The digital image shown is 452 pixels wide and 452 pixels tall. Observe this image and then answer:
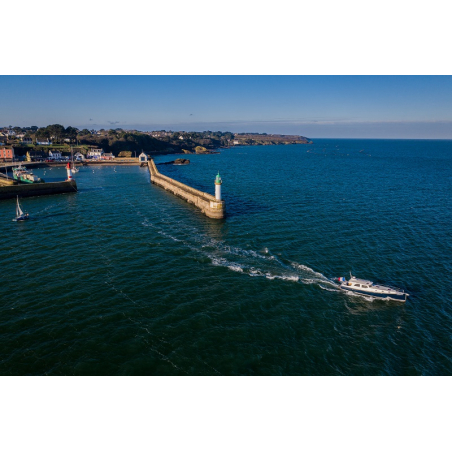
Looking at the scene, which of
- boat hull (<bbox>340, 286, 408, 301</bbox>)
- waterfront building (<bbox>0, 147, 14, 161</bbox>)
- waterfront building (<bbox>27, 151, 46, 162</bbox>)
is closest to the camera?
boat hull (<bbox>340, 286, 408, 301</bbox>)

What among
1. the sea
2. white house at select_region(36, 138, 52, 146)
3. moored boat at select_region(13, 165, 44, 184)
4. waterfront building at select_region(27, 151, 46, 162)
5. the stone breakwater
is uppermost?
white house at select_region(36, 138, 52, 146)

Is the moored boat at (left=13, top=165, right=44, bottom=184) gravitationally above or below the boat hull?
above

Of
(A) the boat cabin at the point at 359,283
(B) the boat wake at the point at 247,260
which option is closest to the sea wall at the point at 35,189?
(B) the boat wake at the point at 247,260

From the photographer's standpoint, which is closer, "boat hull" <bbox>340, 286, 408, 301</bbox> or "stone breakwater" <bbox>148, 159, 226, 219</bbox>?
"boat hull" <bbox>340, 286, 408, 301</bbox>

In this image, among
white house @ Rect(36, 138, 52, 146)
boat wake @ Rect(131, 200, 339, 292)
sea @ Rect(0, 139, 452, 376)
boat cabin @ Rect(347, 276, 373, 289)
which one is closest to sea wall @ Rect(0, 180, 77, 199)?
sea @ Rect(0, 139, 452, 376)

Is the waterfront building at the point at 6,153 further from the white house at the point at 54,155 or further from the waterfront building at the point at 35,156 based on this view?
the white house at the point at 54,155

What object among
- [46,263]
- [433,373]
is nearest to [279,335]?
[433,373]

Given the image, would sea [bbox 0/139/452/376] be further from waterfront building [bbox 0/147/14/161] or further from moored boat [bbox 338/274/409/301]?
waterfront building [bbox 0/147/14/161]

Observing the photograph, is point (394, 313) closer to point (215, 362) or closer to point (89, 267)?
point (215, 362)

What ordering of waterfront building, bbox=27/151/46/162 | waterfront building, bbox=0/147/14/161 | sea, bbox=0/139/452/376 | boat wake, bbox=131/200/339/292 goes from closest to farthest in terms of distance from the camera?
sea, bbox=0/139/452/376 → boat wake, bbox=131/200/339/292 → waterfront building, bbox=0/147/14/161 → waterfront building, bbox=27/151/46/162
